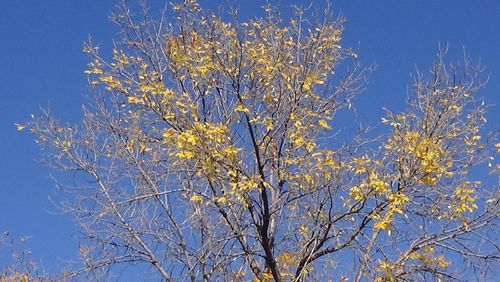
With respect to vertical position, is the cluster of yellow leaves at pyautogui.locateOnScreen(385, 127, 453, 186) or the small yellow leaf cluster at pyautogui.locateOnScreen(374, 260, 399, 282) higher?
the cluster of yellow leaves at pyautogui.locateOnScreen(385, 127, 453, 186)

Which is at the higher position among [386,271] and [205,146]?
[205,146]

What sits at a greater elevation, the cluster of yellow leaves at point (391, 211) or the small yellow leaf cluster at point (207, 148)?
the small yellow leaf cluster at point (207, 148)

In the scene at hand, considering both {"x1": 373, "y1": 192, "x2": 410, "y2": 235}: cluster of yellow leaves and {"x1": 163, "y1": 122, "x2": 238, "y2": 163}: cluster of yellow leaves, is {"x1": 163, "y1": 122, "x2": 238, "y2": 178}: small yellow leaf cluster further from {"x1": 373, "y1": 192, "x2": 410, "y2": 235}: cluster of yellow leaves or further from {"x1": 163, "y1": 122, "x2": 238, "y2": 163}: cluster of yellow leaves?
{"x1": 373, "y1": 192, "x2": 410, "y2": 235}: cluster of yellow leaves

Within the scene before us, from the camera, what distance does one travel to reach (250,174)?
8727 mm

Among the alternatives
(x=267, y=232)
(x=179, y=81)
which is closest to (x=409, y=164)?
(x=267, y=232)

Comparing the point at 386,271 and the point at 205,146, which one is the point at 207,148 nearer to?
the point at 205,146

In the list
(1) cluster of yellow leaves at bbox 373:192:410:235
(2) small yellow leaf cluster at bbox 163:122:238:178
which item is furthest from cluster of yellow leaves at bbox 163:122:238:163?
(1) cluster of yellow leaves at bbox 373:192:410:235

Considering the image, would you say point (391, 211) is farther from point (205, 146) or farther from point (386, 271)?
point (205, 146)

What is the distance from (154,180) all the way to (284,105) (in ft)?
6.94

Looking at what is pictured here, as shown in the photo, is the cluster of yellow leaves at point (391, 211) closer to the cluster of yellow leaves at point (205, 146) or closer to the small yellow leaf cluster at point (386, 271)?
the small yellow leaf cluster at point (386, 271)

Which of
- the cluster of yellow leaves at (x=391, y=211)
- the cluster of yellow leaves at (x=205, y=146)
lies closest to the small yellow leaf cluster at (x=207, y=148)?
the cluster of yellow leaves at (x=205, y=146)

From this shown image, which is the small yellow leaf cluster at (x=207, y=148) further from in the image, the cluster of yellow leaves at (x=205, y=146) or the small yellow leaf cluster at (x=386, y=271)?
the small yellow leaf cluster at (x=386, y=271)

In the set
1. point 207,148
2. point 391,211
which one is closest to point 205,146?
point 207,148

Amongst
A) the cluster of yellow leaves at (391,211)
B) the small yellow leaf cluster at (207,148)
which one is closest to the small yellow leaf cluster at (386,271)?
the cluster of yellow leaves at (391,211)
